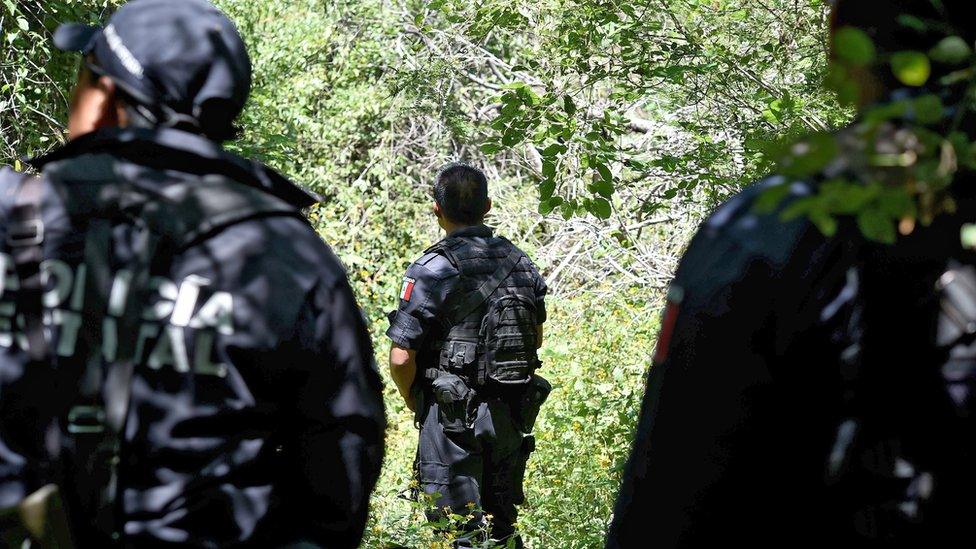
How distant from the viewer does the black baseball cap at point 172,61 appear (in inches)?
75.7

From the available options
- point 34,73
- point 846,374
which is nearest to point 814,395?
point 846,374

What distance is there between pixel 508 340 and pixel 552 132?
1.21 metres

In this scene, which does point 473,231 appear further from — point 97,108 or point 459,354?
point 97,108

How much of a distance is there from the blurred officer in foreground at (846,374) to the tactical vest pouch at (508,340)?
4.15 metres

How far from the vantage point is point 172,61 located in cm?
192

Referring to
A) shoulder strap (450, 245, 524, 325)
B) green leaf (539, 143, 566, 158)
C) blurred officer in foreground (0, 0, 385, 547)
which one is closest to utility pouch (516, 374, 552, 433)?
shoulder strap (450, 245, 524, 325)

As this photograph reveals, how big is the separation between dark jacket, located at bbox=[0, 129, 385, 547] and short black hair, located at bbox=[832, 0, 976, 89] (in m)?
0.91

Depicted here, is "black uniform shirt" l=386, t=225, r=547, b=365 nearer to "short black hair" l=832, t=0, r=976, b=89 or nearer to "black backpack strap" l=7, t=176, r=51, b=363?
"black backpack strap" l=7, t=176, r=51, b=363

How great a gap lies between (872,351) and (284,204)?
0.99 m

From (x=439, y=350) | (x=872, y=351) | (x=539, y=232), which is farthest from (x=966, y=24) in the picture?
(x=539, y=232)

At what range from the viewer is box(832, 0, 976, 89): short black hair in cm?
138

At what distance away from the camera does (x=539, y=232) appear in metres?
10.8

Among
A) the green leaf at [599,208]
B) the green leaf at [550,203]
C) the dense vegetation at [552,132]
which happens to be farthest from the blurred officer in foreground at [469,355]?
the green leaf at [599,208]

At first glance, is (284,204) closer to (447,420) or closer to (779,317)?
(779,317)
